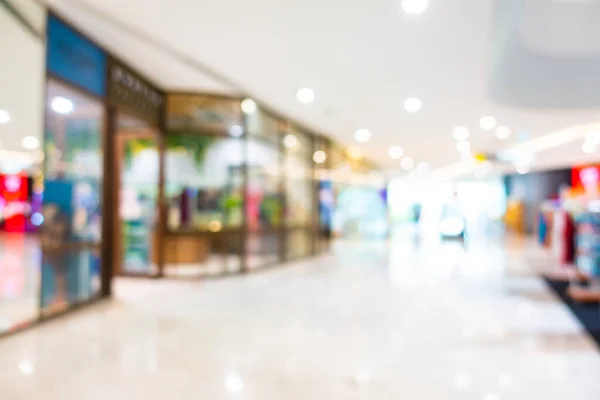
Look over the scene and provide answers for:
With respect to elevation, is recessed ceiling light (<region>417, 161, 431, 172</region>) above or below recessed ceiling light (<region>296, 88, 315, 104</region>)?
above

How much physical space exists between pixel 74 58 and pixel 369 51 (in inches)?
142

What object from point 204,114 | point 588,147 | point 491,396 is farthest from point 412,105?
point 588,147

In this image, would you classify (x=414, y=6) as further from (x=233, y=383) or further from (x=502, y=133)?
(x=502, y=133)

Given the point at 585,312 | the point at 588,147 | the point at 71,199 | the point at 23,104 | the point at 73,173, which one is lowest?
the point at 585,312

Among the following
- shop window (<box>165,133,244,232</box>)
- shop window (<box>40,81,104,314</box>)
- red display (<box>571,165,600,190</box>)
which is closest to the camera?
shop window (<box>40,81,104,314</box>)

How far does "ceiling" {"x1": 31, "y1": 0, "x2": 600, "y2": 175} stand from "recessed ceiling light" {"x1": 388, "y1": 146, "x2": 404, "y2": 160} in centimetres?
465

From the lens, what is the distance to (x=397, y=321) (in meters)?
5.07

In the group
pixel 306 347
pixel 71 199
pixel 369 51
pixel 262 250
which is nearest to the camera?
pixel 306 347

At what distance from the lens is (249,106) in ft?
28.2

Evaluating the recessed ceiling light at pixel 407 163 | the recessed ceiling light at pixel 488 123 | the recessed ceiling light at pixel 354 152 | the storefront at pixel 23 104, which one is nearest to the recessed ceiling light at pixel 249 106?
the storefront at pixel 23 104

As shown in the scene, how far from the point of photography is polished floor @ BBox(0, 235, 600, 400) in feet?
10.4

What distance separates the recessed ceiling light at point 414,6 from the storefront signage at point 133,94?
4.00 meters

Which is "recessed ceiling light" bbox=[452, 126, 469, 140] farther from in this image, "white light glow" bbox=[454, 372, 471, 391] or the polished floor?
"white light glow" bbox=[454, 372, 471, 391]

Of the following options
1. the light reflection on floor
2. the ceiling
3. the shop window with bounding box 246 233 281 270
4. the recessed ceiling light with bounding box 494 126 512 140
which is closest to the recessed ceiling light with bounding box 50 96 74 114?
the ceiling
